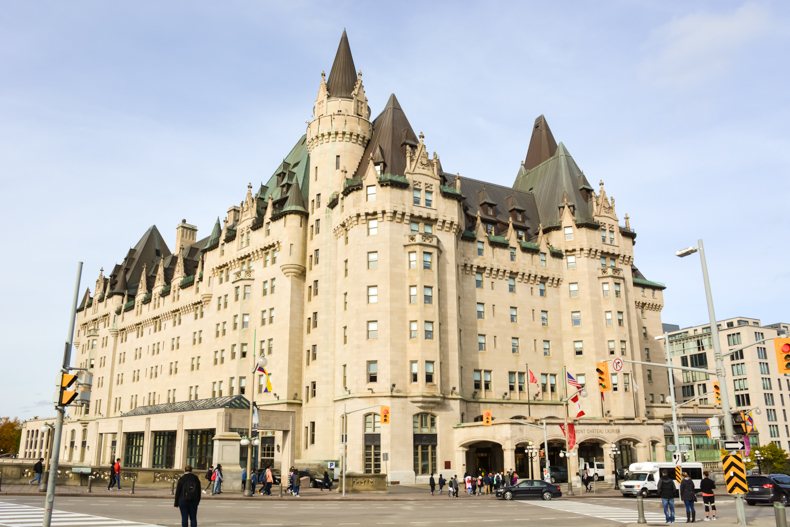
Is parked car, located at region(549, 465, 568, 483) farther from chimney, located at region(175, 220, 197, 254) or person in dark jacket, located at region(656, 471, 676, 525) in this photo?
chimney, located at region(175, 220, 197, 254)

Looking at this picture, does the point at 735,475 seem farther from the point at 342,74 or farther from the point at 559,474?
the point at 342,74

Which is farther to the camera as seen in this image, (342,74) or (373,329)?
(342,74)

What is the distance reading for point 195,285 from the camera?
8912cm

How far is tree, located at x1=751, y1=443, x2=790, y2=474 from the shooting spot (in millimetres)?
103625

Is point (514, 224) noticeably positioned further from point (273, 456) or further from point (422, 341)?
point (273, 456)

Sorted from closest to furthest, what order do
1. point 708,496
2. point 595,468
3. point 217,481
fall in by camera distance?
1. point 708,496
2. point 217,481
3. point 595,468

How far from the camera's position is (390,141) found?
67.6 metres

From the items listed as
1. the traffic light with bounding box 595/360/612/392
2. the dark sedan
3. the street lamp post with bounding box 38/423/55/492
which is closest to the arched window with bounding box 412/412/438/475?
the dark sedan

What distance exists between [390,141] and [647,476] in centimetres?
3862

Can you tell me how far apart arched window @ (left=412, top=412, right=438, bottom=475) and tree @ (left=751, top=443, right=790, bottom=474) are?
69344mm

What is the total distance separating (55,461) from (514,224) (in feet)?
208

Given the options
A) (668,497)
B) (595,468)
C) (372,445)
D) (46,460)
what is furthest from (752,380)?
(46,460)

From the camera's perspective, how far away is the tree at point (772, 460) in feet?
340

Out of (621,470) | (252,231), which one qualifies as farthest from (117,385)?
(621,470)
